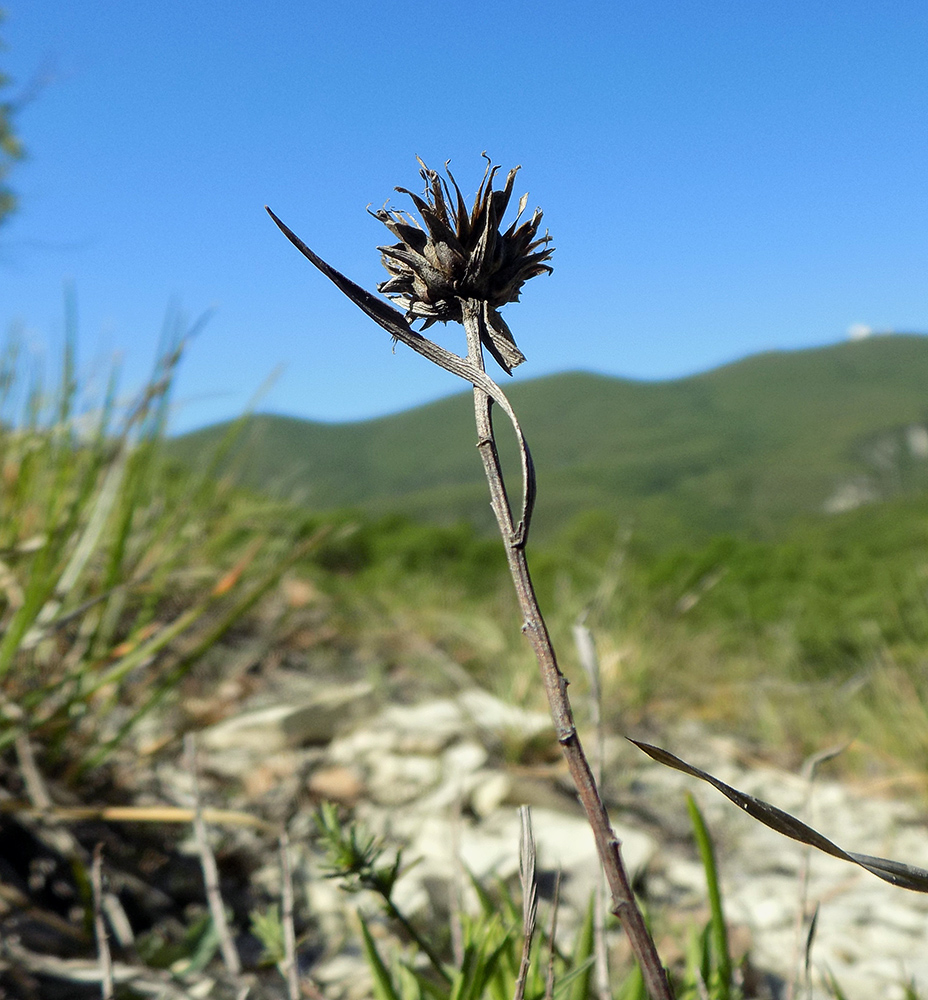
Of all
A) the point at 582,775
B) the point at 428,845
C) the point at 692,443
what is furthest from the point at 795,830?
the point at 692,443

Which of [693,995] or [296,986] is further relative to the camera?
[693,995]

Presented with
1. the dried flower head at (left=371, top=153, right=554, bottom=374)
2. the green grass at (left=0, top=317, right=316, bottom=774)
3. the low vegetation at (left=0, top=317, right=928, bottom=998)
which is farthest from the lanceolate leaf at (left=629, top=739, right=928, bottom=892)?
the green grass at (left=0, top=317, right=316, bottom=774)

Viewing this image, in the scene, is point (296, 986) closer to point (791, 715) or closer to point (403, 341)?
point (403, 341)

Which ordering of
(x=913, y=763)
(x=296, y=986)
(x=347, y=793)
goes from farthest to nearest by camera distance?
(x=913, y=763), (x=347, y=793), (x=296, y=986)

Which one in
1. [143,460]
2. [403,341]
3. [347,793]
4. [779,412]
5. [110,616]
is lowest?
[347,793]

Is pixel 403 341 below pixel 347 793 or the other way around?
the other way around

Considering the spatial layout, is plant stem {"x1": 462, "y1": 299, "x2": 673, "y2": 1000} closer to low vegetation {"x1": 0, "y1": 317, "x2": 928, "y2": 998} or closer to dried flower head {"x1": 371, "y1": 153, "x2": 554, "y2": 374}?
dried flower head {"x1": 371, "y1": 153, "x2": 554, "y2": 374}

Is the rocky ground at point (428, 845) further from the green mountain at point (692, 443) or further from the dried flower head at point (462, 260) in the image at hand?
the green mountain at point (692, 443)

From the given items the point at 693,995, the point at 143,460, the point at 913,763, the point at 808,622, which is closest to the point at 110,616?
the point at 143,460
